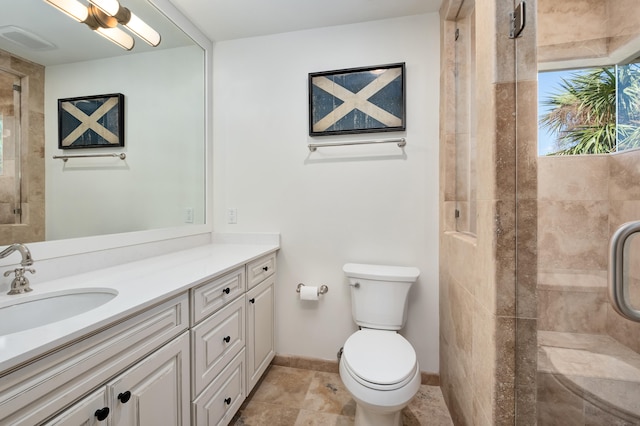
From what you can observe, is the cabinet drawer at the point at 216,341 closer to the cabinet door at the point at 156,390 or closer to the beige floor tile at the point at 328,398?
the cabinet door at the point at 156,390

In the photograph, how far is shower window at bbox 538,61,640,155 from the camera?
938 millimetres

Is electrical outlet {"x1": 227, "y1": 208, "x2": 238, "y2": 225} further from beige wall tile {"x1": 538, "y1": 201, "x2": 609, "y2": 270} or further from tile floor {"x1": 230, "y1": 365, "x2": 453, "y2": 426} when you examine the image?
beige wall tile {"x1": 538, "y1": 201, "x2": 609, "y2": 270}

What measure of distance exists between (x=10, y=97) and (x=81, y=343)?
102 centimetres

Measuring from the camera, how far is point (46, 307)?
3.17 ft

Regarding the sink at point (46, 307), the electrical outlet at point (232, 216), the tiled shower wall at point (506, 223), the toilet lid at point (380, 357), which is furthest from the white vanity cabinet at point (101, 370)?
the tiled shower wall at point (506, 223)

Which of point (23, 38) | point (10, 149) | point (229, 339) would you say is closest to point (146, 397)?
point (229, 339)

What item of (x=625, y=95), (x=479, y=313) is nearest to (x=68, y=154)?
(x=479, y=313)

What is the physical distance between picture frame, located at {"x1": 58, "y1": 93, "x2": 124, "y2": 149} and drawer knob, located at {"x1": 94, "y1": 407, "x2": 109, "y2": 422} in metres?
1.10

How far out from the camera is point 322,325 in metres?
1.93

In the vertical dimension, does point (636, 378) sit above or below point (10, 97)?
below

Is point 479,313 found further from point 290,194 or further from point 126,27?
point 126,27

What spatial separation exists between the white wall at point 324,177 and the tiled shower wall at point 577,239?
2.51ft

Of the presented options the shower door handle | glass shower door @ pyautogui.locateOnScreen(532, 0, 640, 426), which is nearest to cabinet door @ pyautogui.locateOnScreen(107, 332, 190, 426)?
glass shower door @ pyautogui.locateOnScreen(532, 0, 640, 426)

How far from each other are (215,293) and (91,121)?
41.8 inches
